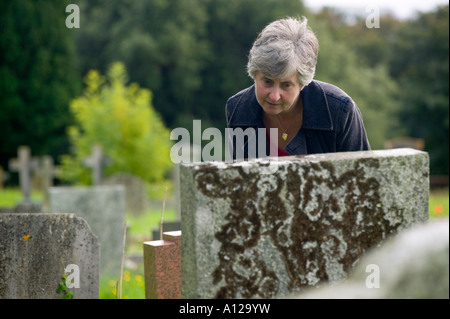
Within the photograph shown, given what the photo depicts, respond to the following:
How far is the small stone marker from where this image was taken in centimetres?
350

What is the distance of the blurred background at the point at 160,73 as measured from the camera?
2044 cm

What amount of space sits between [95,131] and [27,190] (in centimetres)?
449

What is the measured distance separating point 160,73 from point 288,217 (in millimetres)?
30913

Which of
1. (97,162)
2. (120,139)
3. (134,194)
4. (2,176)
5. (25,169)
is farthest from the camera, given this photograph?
(2,176)

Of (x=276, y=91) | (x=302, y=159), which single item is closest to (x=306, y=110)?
(x=276, y=91)

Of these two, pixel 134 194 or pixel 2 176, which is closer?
pixel 134 194

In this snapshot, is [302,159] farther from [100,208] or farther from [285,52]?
A: [100,208]

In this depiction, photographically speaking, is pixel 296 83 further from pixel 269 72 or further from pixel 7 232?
pixel 7 232

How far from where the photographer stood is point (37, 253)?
3.48m

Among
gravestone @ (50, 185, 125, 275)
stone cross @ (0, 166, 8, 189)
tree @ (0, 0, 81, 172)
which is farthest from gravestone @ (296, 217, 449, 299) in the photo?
stone cross @ (0, 166, 8, 189)

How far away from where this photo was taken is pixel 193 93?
112ft

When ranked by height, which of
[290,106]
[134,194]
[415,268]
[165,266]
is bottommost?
[134,194]

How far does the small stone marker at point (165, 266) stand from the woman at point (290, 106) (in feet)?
2.51
